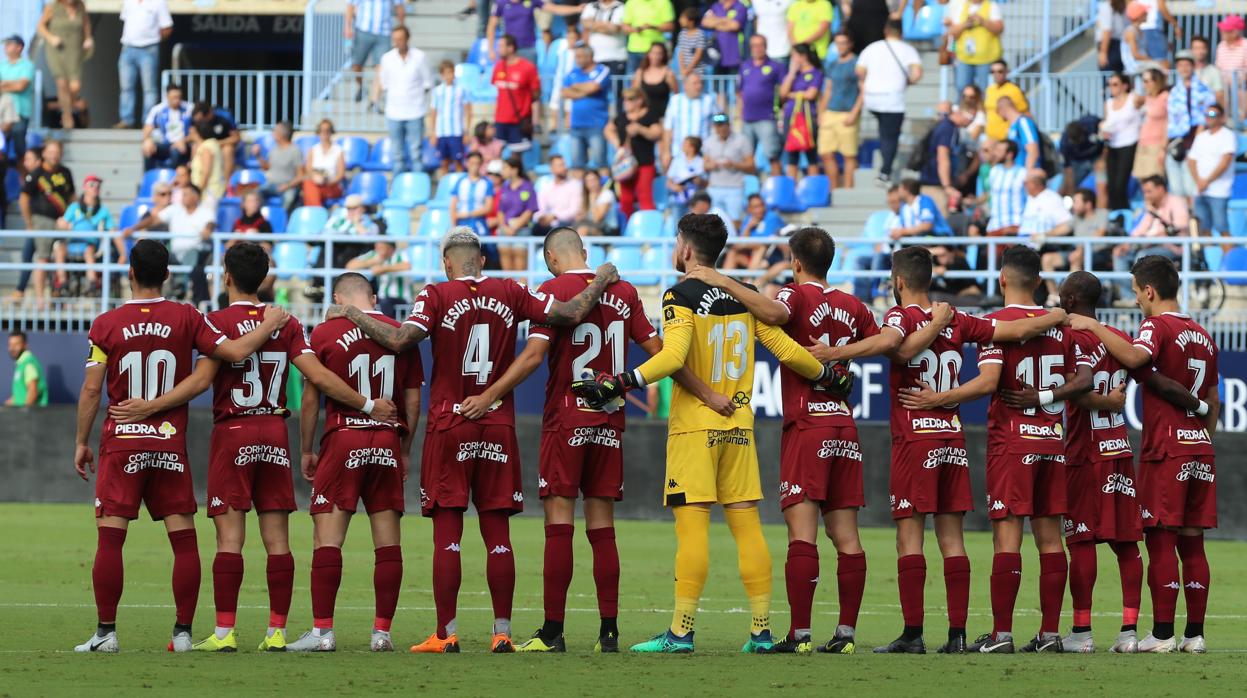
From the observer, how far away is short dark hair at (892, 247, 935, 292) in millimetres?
10719

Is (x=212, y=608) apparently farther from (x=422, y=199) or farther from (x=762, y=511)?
(x=422, y=199)

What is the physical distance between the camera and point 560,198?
24234mm

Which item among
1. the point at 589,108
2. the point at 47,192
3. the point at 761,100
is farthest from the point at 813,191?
the point at 47,192

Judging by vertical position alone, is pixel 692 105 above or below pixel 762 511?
above

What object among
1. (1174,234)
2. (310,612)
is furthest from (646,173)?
(310,612)

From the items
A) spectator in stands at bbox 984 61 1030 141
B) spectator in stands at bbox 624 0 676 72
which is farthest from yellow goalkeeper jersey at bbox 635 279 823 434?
spectator in stands at bbox 624 0 676 72

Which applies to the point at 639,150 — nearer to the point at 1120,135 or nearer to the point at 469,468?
the point at 1120,135

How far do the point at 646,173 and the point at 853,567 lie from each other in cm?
1502

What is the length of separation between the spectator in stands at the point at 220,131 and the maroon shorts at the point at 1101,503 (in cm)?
1781

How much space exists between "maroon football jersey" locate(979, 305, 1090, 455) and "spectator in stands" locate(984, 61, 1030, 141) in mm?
13424

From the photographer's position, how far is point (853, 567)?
10453 millimetres

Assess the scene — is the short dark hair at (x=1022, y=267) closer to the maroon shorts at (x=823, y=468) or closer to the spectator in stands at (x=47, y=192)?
the maroon shorts at (x=823, y=468)

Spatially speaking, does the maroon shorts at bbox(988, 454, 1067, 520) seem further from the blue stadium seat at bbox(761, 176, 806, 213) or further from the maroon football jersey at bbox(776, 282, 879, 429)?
the blue stadium seat at bbox(761, 176, 806, 213)

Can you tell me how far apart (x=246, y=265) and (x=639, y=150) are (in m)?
14.9
